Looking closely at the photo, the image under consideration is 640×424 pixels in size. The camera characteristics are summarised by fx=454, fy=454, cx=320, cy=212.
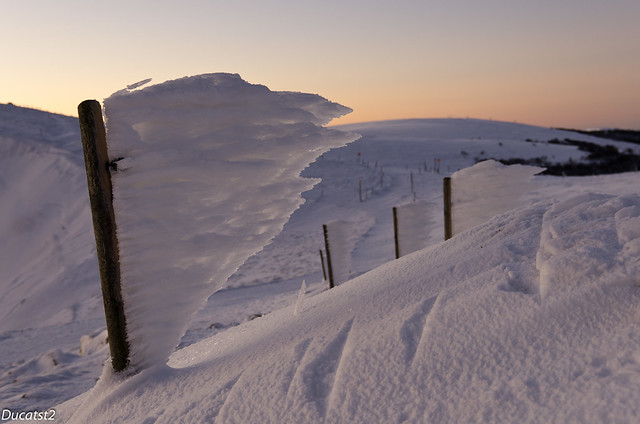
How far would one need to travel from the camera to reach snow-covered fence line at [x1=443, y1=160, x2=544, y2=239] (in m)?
6.98

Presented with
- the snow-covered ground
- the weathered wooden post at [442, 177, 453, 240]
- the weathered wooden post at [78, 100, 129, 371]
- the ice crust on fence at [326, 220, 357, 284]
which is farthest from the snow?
the weathered wooden post at [78, 100, 129, 371]

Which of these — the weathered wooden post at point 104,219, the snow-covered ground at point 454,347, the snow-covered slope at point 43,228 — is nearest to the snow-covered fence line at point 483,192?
the snow-covered ground at point 454,347

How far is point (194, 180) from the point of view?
2.90 m

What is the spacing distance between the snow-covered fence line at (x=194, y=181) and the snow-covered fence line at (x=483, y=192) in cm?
453

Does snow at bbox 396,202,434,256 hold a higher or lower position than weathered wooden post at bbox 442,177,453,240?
lower

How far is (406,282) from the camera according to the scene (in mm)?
2648

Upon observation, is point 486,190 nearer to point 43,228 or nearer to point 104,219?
point 104,219

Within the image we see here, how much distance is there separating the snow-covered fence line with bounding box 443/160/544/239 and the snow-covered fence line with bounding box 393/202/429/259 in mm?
1864

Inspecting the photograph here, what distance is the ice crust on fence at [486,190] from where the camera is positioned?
698 cm

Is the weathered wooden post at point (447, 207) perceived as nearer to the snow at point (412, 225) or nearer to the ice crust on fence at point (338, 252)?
the snow at point (412, 225)

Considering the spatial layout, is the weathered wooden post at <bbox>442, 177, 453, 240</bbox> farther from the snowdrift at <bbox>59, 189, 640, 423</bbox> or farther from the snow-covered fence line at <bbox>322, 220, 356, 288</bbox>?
the snowdrift at <bbox>59, 189, 640, 423</bbox>

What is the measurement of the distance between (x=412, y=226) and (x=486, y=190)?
245cm

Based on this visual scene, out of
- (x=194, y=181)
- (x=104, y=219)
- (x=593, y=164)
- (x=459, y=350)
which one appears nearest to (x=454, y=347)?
(x=459, y=350)

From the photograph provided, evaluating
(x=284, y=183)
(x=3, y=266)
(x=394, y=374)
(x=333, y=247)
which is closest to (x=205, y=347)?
(x=284, y=183)
